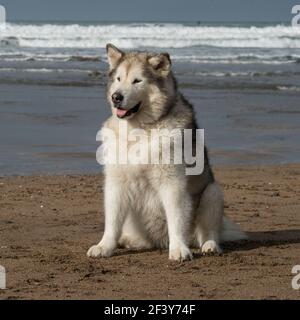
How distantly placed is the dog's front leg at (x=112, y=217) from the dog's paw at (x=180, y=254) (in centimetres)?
49

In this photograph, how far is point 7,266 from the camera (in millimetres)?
6141

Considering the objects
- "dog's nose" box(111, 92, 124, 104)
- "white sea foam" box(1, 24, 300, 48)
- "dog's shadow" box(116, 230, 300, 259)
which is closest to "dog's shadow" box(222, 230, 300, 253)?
"dog's shadow" box(116, 230, 300, 259)

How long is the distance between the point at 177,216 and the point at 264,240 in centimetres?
121

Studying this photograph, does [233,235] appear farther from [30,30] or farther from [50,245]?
[30,30]

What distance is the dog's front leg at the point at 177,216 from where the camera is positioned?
6383 millimetres

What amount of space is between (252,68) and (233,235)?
902 inches

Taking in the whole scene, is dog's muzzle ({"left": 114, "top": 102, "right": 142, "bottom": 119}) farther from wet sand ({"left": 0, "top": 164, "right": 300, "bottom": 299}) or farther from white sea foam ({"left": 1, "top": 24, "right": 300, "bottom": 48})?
white sea foam ({"left": 1, "top": 24, "right": 300, "bottom": 48})

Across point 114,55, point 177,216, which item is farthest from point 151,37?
point 177,216

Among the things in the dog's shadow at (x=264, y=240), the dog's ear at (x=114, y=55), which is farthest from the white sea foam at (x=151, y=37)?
the dog's ear at (x=114, y=55)

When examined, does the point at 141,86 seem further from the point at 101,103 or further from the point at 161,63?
the point at 101,103

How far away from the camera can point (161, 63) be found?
21.2ft

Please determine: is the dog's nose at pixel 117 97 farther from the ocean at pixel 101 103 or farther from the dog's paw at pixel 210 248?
the ocean at pixel 101 103

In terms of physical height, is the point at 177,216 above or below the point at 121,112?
below

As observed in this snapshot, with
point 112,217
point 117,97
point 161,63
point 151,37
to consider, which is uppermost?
point 151,37
